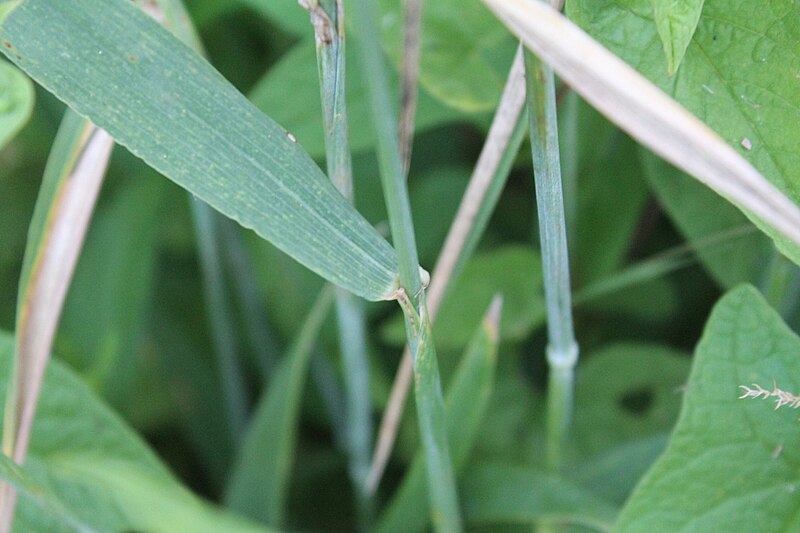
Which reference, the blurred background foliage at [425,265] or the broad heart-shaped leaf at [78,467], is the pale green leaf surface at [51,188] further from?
the blurred background foliage at [425,265]

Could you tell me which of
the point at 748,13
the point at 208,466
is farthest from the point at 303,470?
the point at 748,13

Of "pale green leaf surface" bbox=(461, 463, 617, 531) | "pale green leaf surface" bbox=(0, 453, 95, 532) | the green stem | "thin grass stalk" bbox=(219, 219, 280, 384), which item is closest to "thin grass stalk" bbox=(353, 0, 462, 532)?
the green stem

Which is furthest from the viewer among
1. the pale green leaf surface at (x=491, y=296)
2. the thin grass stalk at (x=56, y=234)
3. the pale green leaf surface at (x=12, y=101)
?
the pale green leaf surface at (x=491, y=296)

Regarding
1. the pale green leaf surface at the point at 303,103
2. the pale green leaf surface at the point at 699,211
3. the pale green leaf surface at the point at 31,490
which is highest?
the pale green leaf surface at the point at 303,103

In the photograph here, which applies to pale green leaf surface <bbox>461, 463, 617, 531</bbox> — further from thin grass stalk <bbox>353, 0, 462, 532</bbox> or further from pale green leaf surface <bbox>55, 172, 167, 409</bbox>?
pale green leaf surface <bbox>55, 172, 167, 409</bbox>

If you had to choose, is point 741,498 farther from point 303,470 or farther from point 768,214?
point 303,470

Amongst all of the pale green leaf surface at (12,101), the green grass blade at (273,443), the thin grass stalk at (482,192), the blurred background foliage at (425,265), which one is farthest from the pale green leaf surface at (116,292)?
the pale green leaf surface at (12,101)

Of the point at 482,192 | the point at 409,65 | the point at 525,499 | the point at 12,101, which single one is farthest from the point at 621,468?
the point at 12,101
